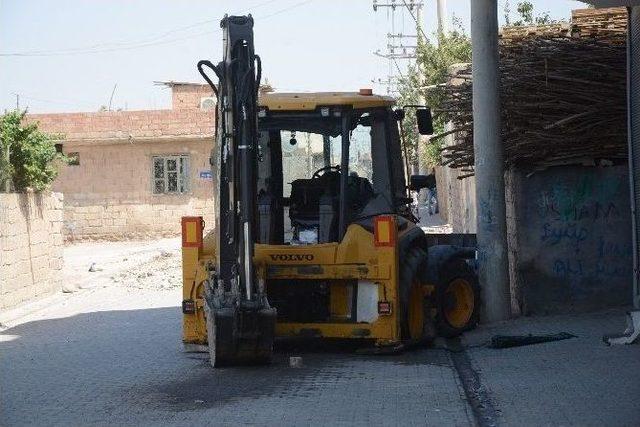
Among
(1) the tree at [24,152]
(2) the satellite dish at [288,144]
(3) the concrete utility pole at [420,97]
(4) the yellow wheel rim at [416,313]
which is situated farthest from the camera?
(3) the concrete utility pole at [420,97]

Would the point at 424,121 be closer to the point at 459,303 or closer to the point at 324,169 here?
the point at 324,169

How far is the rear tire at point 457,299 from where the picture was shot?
13438 millimetres

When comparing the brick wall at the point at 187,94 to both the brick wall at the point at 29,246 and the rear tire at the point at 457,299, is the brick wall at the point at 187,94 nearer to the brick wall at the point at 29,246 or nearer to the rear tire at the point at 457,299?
the brick wall at the point at 29,246

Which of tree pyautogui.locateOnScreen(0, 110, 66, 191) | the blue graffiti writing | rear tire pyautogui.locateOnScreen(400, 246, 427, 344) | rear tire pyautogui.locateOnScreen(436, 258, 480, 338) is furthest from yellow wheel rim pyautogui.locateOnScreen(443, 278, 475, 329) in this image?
tree pyautogui.locateOnScreen(0, 110, 66, 191)

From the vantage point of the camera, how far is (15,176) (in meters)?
20.7

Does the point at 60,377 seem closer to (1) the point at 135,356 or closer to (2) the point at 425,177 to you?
(1) the point at 135,356

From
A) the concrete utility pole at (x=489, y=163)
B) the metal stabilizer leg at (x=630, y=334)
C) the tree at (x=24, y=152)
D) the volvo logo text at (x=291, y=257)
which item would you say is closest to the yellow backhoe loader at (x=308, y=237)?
the volvo logo text at (x=291, y=257)

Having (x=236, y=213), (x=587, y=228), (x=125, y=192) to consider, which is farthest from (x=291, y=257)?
(x=125, y=192)

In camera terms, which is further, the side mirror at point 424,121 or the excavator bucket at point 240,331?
the side mirror at point 424,121

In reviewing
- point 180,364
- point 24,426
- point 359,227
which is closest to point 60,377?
point 180,364

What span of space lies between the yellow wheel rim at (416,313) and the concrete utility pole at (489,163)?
1.82 meters

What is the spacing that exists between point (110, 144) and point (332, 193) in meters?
28.8

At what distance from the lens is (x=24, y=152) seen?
20578 millimetres

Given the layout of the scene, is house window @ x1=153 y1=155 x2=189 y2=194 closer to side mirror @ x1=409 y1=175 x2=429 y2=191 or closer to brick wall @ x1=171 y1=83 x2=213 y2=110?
brick wall @ x1=171 y1=83 x2=213 y2=110
